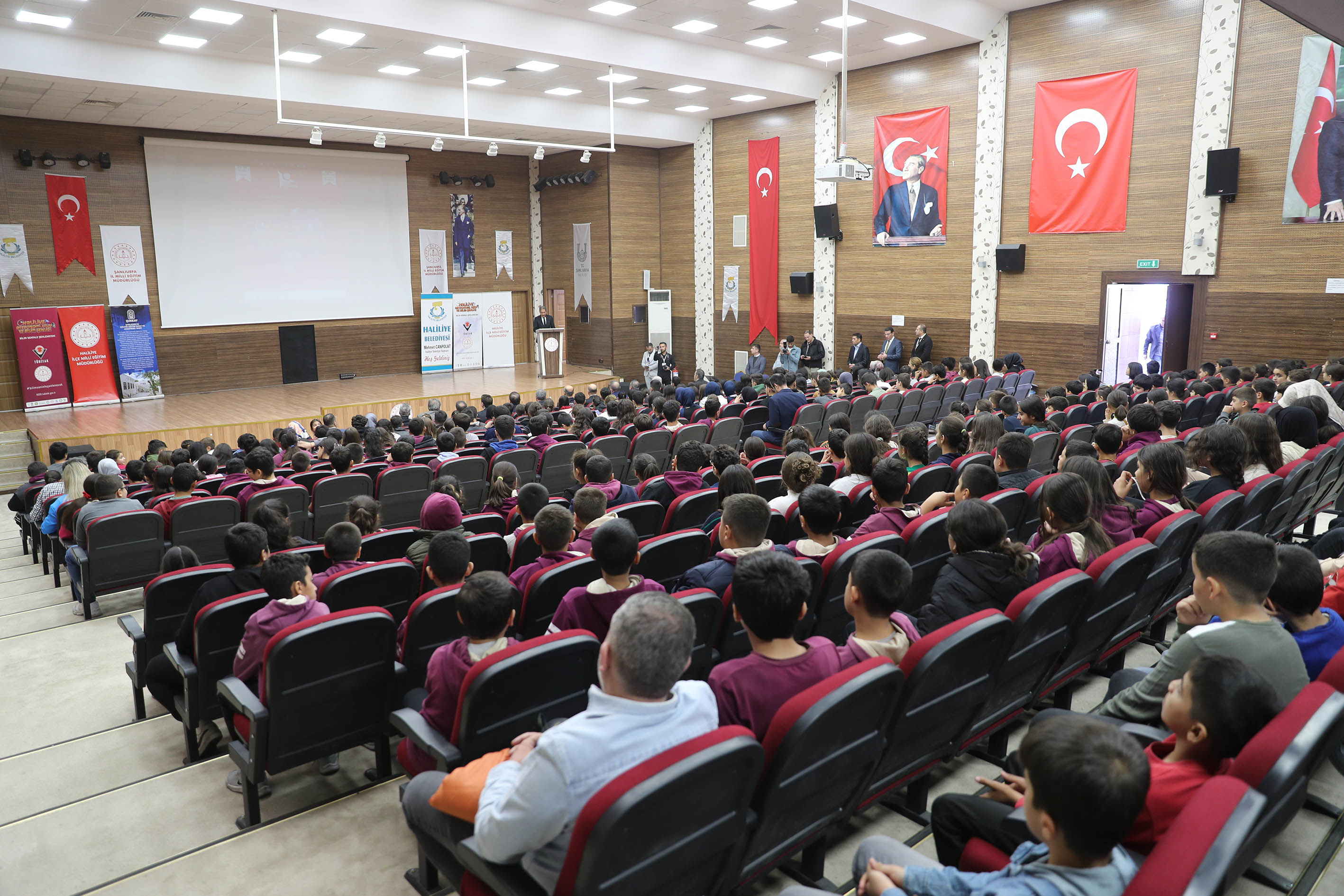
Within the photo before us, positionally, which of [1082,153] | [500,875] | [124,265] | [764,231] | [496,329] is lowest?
[500,875]

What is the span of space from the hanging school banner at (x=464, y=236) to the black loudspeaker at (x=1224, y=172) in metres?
14.1

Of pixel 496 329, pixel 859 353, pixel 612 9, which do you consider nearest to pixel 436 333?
pixel 496 329

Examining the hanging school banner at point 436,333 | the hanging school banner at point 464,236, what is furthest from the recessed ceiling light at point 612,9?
the hanging school banner at point 436,333

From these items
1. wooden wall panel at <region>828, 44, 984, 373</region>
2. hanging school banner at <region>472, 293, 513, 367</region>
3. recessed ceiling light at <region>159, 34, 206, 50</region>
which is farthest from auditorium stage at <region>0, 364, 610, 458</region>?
wooden wall panel at <region>828, 44, 984, 373</region>

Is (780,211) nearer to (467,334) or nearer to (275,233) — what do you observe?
(467,334)

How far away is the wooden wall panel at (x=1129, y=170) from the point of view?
10.7 metres

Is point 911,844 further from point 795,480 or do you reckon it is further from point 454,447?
point 454,447

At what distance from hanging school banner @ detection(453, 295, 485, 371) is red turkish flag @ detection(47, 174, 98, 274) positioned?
6.72 m

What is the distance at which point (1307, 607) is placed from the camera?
8.56 feet

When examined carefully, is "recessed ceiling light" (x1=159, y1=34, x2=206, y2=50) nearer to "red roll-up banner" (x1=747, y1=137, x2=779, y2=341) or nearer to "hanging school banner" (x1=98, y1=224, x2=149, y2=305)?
"hanging school banner" (x1=98, y1=224, x2=149, y2=305)

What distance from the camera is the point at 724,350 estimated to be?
17.7 m

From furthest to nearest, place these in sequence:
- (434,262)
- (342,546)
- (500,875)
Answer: (434,262) < (342,546) < (500,875)

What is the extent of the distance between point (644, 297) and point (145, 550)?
13.9m

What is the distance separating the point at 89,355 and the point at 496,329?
780cm
